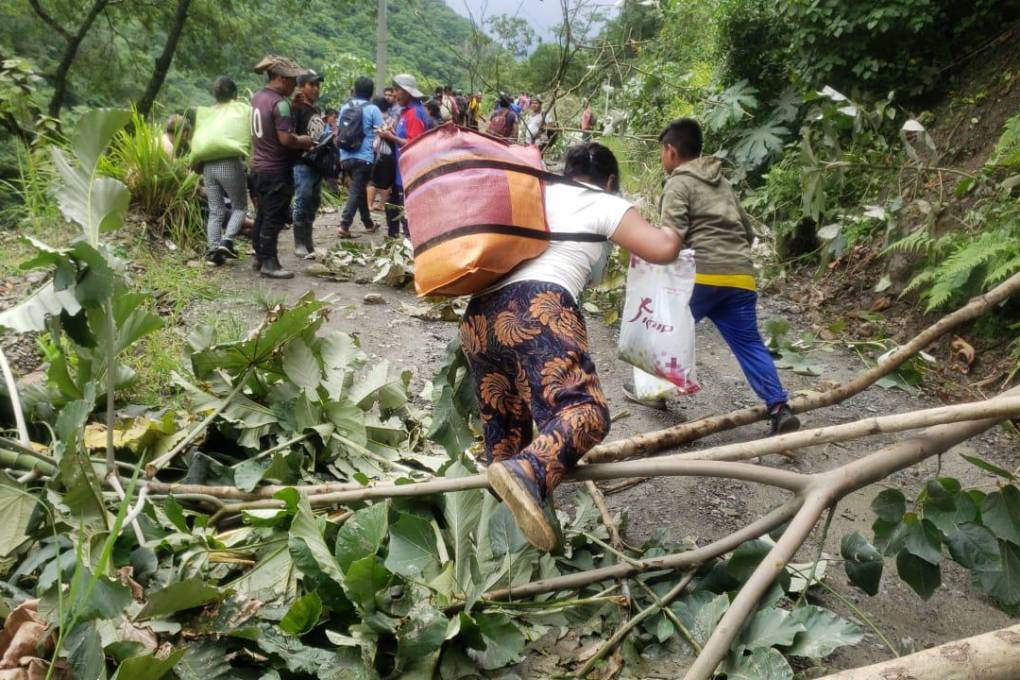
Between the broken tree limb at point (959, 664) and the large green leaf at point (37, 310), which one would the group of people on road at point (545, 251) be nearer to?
the broken tree limb at point (959, 664)

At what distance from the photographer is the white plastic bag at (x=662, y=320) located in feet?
10.6

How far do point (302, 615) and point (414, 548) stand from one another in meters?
0.39

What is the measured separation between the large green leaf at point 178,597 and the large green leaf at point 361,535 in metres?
0.37

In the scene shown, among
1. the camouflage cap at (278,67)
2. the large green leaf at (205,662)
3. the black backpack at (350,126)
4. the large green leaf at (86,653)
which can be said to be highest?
the camouflage cap at (278,67)

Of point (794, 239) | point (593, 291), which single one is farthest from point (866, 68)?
point (593, 291)

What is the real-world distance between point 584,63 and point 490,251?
4.03m

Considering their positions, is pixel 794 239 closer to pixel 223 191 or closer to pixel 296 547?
pixel 223 191

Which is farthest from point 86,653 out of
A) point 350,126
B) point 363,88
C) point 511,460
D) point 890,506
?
point 363,88

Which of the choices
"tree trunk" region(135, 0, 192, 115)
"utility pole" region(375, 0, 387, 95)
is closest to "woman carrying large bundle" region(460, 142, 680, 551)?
"utility pole" region(375, 0, 387, 95)

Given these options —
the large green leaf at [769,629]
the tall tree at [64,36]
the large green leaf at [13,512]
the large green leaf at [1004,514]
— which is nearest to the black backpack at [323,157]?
the large green leaf at [13,512]

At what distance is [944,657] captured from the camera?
1457 mm

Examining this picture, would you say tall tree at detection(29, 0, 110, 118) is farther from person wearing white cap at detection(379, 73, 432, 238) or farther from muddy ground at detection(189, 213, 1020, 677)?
muddy ground at detection(189, 213, 1020, 677)

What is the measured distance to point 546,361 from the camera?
7.34ft

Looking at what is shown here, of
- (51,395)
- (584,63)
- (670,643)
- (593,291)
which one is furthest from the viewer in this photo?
(593,291)
